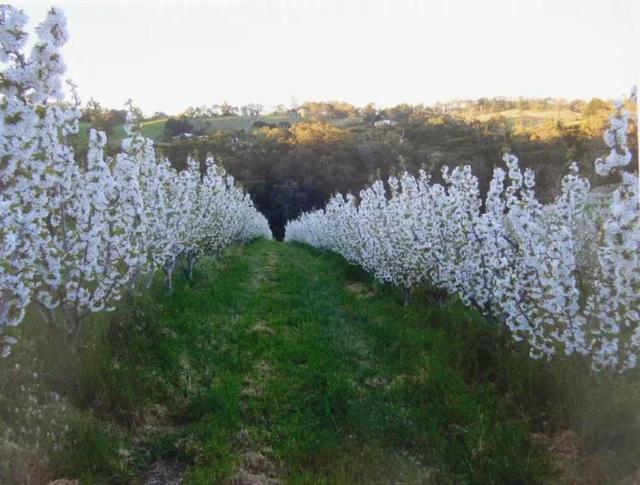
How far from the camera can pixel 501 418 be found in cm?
603

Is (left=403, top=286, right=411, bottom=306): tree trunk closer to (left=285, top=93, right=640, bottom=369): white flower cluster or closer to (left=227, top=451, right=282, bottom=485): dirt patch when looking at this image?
(left=285, top=93, right=640, bottom=369): white flower cluster

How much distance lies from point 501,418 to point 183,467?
11.0 feet

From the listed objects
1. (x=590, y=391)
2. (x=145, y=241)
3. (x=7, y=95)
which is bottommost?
(x=590, y=391)

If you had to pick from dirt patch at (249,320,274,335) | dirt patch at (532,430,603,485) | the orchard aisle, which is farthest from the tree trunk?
dirt patch at (532,430,603,485)

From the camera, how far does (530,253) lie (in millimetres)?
7082

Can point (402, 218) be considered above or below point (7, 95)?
below

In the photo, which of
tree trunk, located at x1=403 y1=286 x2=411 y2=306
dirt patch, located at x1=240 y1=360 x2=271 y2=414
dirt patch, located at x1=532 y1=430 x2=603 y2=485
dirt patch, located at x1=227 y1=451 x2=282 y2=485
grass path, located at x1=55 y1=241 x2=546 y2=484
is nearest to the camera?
dirt patch, located at x1=532 y1=430 x2=603 y2=485

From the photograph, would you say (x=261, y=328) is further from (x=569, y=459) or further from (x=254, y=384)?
(x=569, y=459)

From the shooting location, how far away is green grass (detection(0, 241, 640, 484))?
17.1 ft

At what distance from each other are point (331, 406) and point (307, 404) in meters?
0.36

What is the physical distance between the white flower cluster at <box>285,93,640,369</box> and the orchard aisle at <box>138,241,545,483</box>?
106 cm

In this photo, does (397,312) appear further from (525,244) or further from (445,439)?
(445,439)

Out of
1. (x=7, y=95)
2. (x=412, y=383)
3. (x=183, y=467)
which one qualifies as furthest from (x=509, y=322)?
(x=7, y=95)

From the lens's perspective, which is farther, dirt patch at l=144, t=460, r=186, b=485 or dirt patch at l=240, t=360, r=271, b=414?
dirt patch at l=240, t=360, r=271, b=414
